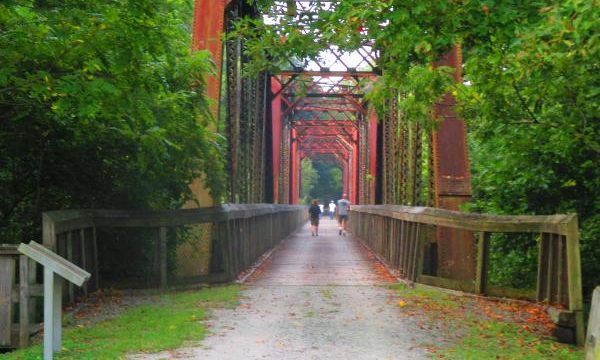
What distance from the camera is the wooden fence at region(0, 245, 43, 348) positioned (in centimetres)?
695

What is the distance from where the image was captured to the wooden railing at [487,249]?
728 centimetres

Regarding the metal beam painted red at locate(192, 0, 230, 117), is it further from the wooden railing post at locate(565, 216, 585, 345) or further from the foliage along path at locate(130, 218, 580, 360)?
the wooden railing post at locate(565, 216, 585, 345)

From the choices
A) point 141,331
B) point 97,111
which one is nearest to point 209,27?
point 97,111

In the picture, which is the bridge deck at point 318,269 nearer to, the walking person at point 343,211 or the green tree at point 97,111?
the green tree at point 97,111

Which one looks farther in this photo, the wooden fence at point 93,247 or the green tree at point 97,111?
the green tree at point 97,111

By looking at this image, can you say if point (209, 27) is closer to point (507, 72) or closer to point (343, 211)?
point (507, 72)

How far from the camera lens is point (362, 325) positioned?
7973mm

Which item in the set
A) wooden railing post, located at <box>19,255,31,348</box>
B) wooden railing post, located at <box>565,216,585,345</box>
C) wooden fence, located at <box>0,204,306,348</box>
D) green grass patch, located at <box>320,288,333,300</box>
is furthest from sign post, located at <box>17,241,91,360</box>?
green grass patch, located at <box>320,288,333,300</box>

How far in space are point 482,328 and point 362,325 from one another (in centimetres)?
119

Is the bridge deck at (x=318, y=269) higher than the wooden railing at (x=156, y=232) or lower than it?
lower

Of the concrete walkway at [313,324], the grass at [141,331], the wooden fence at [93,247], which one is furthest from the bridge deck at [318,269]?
the grass at [141,331]

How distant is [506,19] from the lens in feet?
22.8

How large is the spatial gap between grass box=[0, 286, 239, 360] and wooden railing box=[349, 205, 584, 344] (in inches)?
118

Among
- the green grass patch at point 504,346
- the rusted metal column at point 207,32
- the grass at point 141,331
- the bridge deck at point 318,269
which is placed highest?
the rusted metal column at point 207,32
